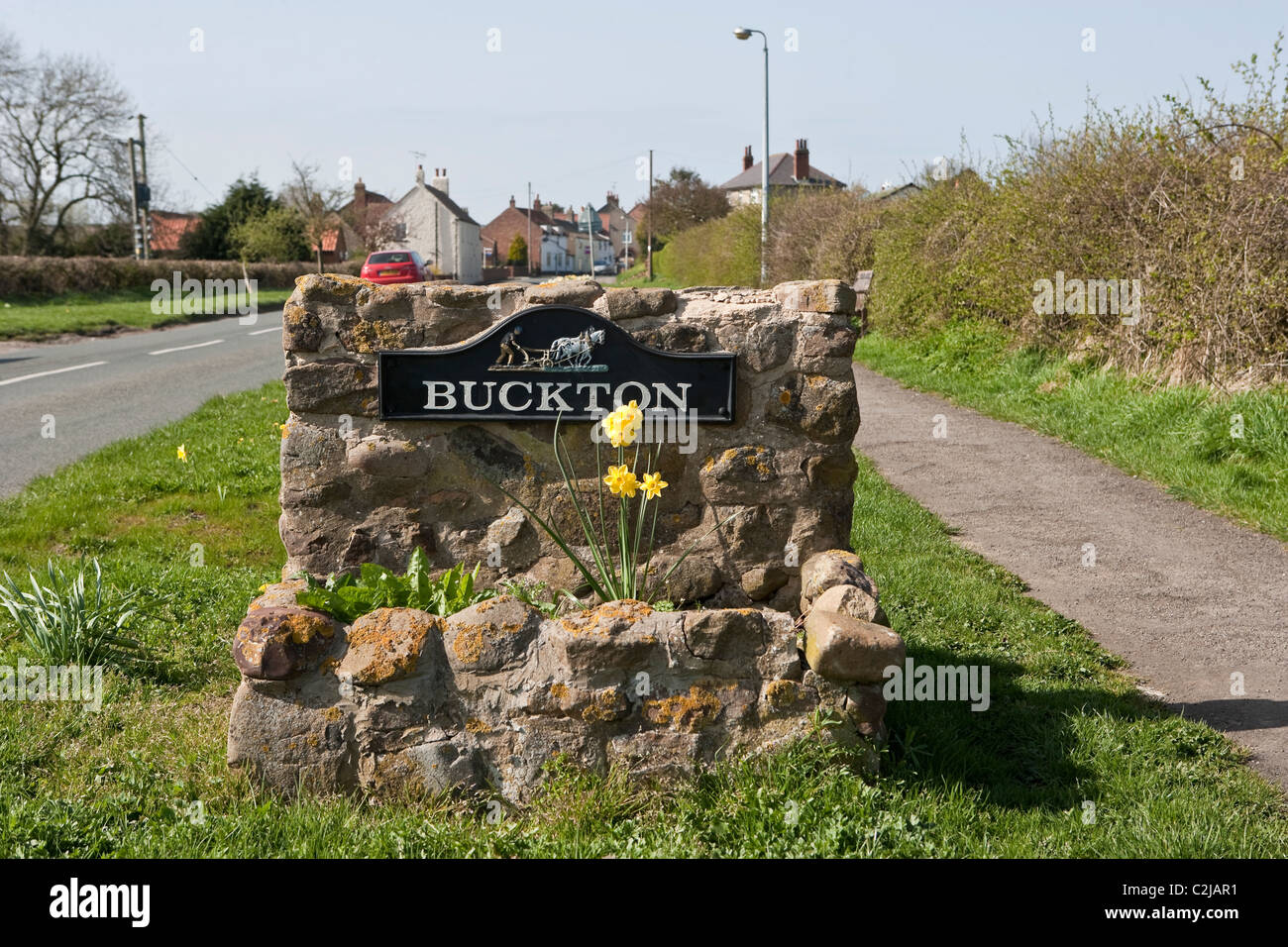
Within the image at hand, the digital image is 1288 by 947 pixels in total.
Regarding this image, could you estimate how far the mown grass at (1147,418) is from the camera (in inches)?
292

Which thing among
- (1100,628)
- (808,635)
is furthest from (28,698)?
(1100,628)

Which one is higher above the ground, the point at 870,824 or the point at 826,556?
the point at 826,556

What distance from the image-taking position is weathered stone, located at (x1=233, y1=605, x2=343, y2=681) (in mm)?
3145

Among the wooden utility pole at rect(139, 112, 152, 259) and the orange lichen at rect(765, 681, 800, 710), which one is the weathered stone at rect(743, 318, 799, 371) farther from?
the wooden utility pole at rect(139, 112, 152, 259)

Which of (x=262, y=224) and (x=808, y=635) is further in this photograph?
(x=262, y=224)

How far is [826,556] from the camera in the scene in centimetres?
400

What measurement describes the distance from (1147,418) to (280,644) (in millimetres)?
8184

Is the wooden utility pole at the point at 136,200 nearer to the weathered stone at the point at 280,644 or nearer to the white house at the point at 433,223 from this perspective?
the white house at the point at 433,223

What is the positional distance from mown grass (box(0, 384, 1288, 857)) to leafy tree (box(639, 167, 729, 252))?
4916 centimetres

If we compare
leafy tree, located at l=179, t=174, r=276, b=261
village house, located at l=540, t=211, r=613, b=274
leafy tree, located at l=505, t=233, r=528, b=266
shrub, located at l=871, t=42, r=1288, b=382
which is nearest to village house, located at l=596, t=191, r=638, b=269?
village house, located at l=540, t=211, r=613, b=274

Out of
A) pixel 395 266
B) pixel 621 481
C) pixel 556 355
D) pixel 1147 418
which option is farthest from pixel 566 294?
pixel 395 266

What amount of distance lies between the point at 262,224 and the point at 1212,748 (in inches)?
1761

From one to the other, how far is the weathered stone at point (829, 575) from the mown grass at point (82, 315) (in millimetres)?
19558

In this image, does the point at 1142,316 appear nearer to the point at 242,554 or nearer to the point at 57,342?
the point at 242,554
